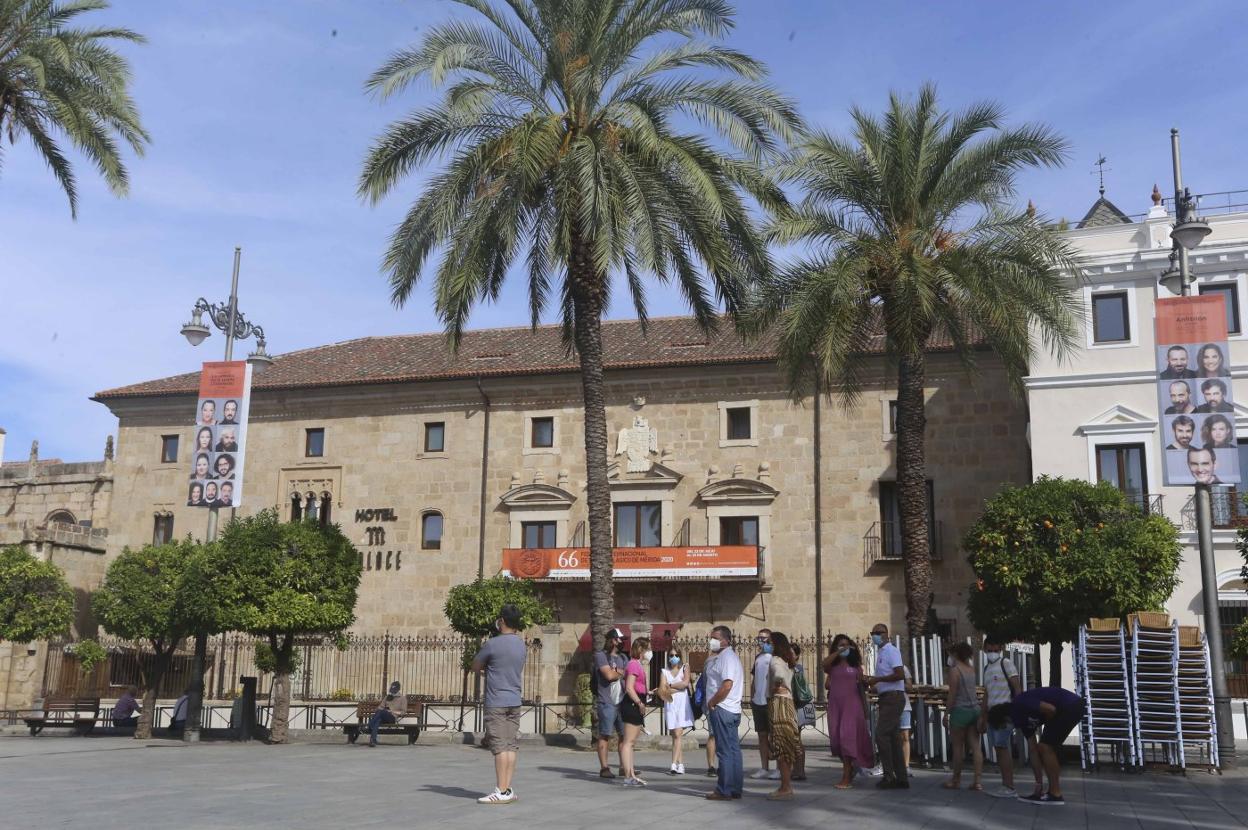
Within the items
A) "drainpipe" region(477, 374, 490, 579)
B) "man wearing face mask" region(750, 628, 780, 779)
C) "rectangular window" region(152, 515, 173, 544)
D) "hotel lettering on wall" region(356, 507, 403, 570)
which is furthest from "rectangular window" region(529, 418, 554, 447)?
"man wearing face mask" region(750, 628, 780, 779)

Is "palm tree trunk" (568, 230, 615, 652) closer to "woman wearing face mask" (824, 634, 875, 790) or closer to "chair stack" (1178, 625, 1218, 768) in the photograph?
"woman wearing face mask" (824, 634, 875, 790)

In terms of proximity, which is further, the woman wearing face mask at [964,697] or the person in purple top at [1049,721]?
the woman wearing face mask at [964,697]

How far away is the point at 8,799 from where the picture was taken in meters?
11.2

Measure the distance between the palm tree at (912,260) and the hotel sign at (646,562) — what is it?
9371 millimetres

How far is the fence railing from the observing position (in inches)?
1229

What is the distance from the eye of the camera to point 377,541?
3447 centimetres

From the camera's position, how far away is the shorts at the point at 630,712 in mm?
12898

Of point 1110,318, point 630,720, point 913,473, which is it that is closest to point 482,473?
point 913,473

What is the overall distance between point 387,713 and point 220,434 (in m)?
6.34

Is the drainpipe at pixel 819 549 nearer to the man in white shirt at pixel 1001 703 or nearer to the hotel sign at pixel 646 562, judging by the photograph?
the hotel sign at pixel 646 562

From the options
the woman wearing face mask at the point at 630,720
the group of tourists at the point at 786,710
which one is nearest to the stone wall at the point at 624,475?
the group of tourists at the point at 786,710

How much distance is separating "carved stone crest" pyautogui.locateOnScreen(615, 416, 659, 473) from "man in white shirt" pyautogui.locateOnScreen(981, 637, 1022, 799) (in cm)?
2036

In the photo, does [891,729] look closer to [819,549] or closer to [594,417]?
[594,417]

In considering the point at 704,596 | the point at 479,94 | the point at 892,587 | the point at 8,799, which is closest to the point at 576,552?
Answer: the point at 704,596
